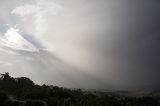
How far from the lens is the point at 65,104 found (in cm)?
5191

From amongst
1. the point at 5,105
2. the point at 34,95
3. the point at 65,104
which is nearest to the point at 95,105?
the point at 65,104

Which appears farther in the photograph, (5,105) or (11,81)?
(11,81)

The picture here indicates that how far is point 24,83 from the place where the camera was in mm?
97938

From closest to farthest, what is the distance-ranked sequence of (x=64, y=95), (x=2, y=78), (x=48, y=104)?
(x=48, y=104) → (x=64, y=95) → (x=2, y=78)

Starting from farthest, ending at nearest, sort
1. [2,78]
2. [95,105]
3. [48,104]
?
[2,78] → [95,105] → [48,104]

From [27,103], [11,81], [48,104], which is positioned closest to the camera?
[27,103]

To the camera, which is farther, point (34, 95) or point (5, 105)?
point (34, 95)

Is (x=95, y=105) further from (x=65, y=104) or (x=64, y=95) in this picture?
(x=64, y=95)

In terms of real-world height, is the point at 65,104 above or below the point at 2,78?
below

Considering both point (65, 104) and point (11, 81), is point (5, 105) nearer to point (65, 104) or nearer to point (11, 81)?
point (65, 104)

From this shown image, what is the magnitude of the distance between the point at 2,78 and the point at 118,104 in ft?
183

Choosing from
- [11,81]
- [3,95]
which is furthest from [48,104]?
[11,81]

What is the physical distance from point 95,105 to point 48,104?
11.4 meters

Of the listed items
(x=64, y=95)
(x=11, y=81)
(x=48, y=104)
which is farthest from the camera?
(x=11, y=81)
